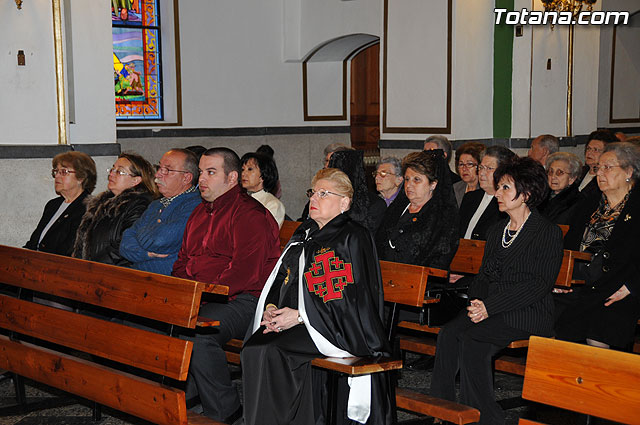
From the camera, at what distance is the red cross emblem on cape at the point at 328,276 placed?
396 cm

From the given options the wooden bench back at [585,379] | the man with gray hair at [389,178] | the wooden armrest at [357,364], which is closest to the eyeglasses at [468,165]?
the man with gray hair at [389,178]

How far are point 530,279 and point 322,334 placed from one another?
1.18 metres

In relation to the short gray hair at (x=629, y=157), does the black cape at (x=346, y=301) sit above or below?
below

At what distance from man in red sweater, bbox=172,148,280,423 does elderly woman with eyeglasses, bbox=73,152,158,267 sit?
66cm

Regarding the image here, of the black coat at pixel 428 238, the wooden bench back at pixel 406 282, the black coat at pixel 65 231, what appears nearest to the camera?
the wooden bench back at pixel 406 282

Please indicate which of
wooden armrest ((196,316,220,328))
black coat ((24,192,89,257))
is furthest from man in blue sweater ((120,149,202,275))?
wooden armrest ((196,316,220,328))

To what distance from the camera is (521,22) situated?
1003 centimetres

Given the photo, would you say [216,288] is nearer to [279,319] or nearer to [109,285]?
[279,319]

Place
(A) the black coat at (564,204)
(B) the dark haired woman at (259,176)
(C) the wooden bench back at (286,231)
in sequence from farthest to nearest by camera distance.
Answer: (B) the dark haired woman at (259,176) < (C) the wooden bench back at (286,231) < (A) the black coat at (564,204)

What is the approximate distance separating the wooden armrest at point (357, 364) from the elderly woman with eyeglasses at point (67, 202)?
9.07ft

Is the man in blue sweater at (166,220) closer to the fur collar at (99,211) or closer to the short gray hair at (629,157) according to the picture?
the fur collar at (99,211)

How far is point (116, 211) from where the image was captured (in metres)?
5.62

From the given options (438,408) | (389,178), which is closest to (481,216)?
(389,178)

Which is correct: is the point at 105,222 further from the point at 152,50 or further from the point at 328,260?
the point at 152,50
